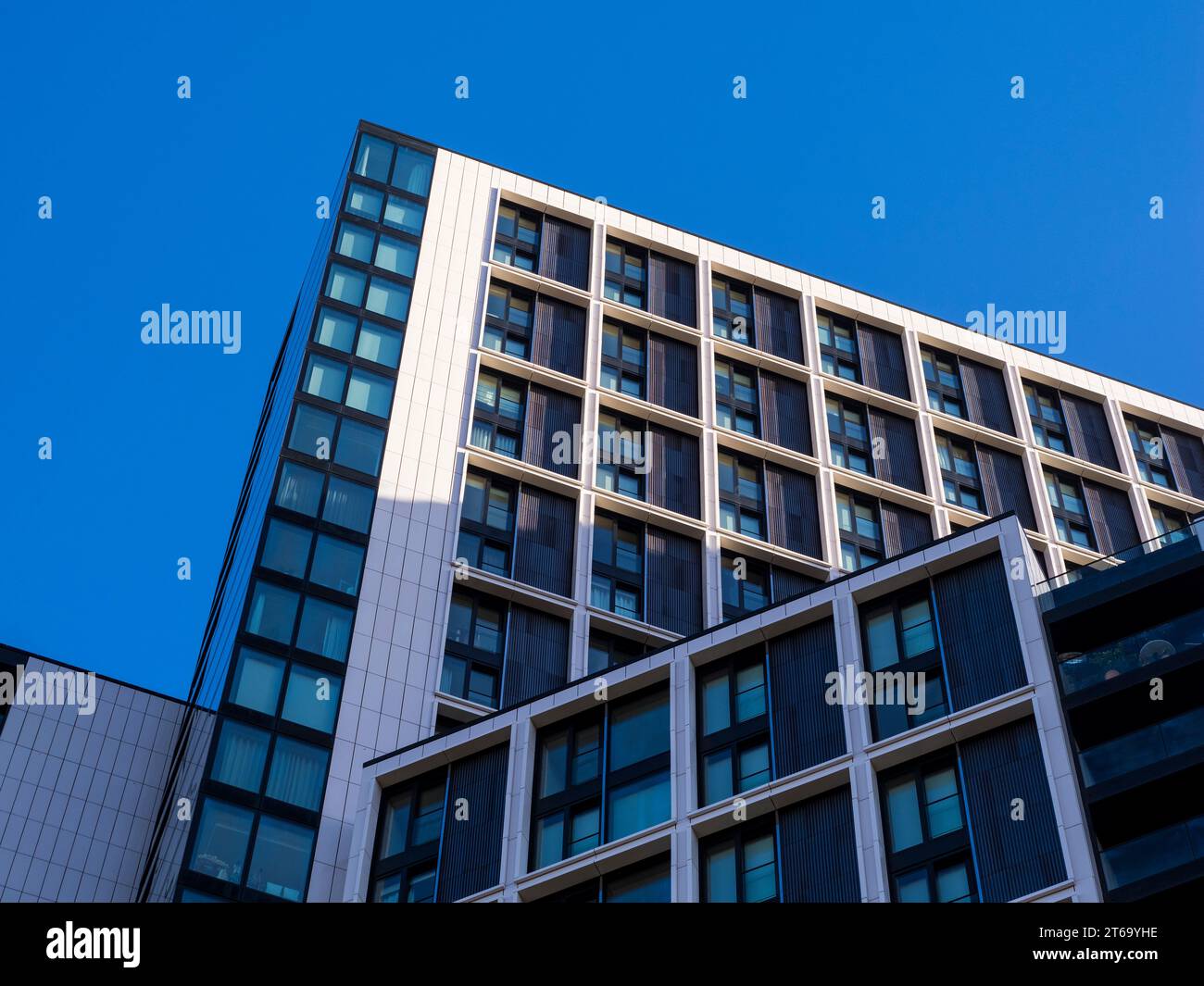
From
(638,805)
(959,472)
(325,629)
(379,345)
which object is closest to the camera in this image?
(638,805)

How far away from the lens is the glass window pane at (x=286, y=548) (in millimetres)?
57188

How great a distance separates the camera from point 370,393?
218 feet

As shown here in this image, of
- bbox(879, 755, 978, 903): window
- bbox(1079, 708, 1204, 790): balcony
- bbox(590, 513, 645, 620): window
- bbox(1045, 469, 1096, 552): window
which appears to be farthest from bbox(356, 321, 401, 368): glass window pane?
bbox(1079, 708, 1204, 790): balcony

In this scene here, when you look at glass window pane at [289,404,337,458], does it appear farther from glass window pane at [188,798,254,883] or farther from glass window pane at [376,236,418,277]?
glass window pane at [188,798,254,883]

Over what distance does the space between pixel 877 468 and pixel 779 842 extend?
132 ft

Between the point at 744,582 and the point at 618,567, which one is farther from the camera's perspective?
the point at 744,582

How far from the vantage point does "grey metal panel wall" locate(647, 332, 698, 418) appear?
7738 cm

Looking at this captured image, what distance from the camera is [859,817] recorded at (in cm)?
4028

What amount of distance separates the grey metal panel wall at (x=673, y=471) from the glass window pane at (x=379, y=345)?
40.9ft

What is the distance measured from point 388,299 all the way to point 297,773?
2657 centimetres

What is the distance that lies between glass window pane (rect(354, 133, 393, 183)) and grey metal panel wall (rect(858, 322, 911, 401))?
26361 mm

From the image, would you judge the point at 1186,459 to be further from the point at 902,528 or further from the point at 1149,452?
the point at 902,528

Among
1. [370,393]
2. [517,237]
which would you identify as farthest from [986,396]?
[370,393]
